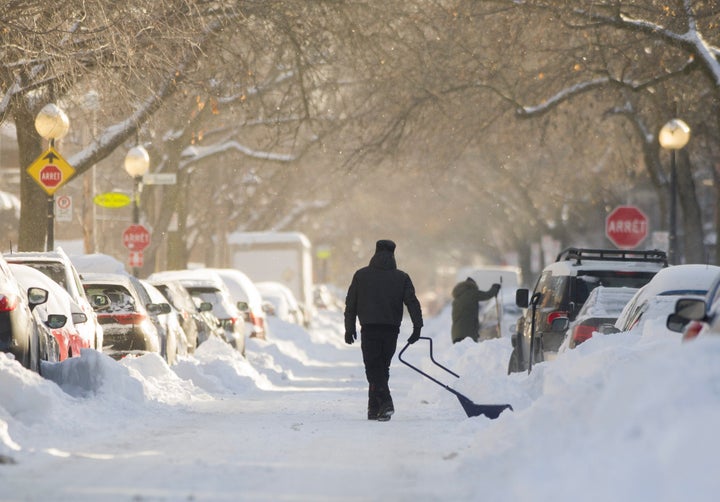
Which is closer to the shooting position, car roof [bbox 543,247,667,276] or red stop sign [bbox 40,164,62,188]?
car roof [bbox 543,247,667,276]

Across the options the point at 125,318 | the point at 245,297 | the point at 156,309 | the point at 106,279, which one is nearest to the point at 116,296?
the point at 106,279

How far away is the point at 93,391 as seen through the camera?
14.1 metres

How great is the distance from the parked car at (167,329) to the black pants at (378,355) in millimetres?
6331

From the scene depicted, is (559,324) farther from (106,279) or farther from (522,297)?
(106,279)

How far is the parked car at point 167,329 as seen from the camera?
2064 centimetres

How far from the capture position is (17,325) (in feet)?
42.1

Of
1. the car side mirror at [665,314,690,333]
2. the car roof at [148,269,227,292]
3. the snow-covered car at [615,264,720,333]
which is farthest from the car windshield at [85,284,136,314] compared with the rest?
the car side mirror at [665,314,690,333]

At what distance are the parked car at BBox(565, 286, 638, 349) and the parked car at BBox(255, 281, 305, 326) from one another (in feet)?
82.9

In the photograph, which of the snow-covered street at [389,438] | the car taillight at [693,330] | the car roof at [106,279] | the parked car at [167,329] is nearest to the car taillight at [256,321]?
the parked car at [167,329]

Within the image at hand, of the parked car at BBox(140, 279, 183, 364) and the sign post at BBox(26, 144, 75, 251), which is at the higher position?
the sign post at BBox(26, 144, 75, 251)

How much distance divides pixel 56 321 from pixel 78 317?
1321mm

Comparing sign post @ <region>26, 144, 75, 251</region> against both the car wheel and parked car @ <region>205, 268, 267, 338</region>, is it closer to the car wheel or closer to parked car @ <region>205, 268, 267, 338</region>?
the car wheel

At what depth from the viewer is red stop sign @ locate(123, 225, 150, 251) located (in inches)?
1309

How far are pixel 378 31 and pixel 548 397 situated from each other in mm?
15410
